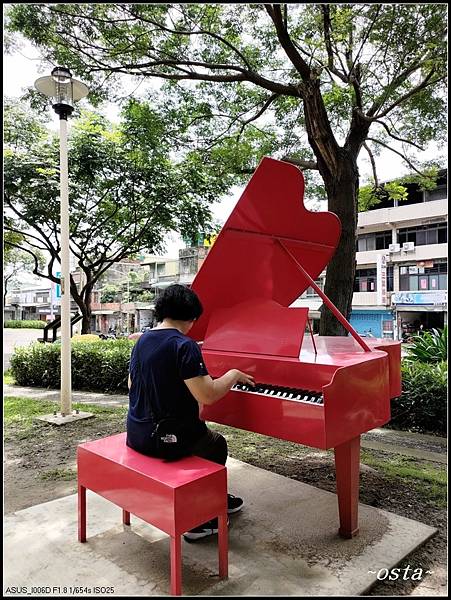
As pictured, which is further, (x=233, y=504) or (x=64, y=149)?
(x=64, y=149)

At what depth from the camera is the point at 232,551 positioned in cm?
261

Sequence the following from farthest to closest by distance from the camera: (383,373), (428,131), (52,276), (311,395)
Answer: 1. (52,276)
2. (428,131)
3. (383,373)
4. (311,395)

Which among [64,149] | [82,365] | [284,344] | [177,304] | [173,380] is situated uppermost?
[64,149]

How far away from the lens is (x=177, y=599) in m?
2.10

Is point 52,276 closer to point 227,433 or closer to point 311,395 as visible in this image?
point 227,433

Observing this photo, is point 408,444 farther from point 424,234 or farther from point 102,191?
point 424,234

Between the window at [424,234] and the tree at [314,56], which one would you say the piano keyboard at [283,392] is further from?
the window at [424,234]

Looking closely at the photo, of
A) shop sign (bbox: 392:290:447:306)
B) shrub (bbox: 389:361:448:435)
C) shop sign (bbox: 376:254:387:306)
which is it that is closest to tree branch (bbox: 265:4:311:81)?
shrub (bbox: 389:361:448:435)

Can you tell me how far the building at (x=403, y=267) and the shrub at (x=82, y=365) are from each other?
44.9 ft

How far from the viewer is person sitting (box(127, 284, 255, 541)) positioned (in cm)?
238

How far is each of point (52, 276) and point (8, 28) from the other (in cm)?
652

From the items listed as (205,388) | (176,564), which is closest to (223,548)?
(176,564)

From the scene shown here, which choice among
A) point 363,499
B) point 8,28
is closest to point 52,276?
point 8,28

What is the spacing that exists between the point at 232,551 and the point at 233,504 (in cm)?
51
